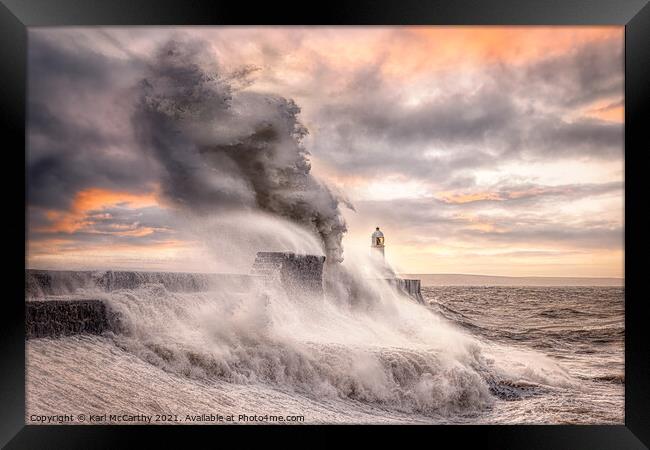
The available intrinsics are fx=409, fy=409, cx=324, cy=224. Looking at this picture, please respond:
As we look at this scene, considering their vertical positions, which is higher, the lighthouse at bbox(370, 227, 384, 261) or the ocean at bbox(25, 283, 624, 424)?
the lighthouse at bbox(370, 227, 384, 261)

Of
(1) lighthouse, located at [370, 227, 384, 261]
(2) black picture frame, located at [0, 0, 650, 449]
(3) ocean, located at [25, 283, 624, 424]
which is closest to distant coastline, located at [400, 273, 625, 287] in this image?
(3) ocean, located at [25, 283, 624, 424]

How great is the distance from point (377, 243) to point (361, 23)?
2.22m

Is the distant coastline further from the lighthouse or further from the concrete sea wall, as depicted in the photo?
the lighthouse

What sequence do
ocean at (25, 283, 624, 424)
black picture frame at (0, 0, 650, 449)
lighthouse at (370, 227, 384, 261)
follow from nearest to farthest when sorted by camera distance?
black picture frame at (0, 0, 650, 449) → ocean at (25, 283, 624, 424) → lighthouse at (370, 227, 384, 261)

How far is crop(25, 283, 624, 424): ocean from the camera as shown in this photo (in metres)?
4.13

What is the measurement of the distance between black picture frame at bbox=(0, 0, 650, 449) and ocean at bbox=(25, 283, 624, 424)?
0.11m

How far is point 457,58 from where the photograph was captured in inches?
164

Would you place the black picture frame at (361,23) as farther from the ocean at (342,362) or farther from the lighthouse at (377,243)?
the lighthouse at (377,243)

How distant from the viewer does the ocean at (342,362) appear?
4.13 metres

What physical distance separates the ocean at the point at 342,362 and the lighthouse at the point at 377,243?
0.46m

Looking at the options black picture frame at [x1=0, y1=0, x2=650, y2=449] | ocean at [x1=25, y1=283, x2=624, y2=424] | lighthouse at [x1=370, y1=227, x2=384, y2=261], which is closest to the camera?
black picture frame at [x1=0, y1=0, x2=650, y2=449]

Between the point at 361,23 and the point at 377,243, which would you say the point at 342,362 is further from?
the point at 361,23

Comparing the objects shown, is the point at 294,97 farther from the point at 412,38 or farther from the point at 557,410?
the point at 557,410

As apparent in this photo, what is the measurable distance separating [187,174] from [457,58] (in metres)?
3.04
